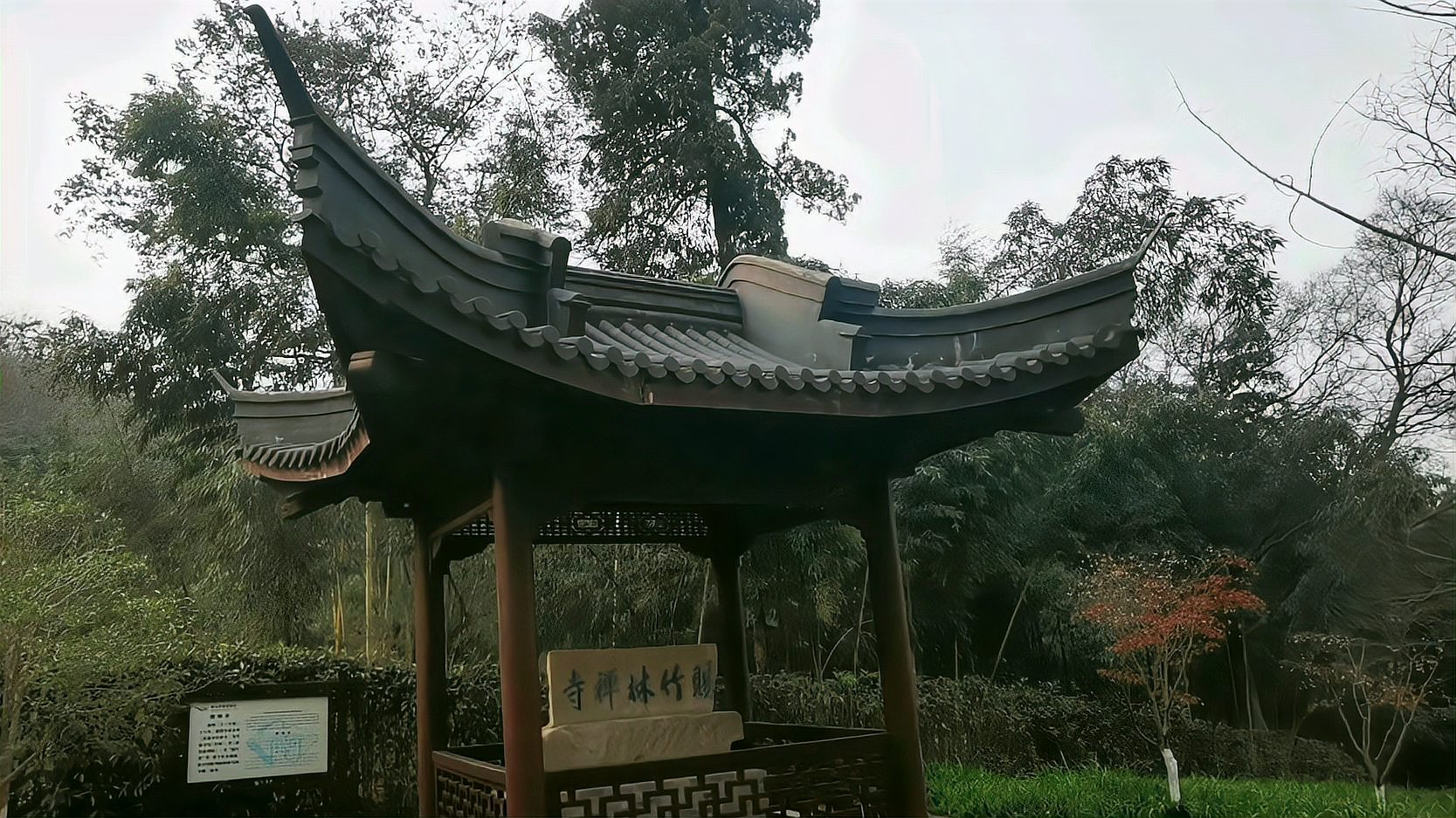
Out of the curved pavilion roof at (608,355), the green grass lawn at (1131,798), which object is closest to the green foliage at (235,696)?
the curved pavilion roof at (608,355)

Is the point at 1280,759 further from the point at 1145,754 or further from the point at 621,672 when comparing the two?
the point at 621,672

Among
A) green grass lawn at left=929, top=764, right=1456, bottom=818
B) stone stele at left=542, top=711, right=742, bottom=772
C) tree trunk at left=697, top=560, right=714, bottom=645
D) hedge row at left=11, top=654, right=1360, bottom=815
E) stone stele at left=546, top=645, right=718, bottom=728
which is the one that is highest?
tree trunk at left=697, top=560, right=714, bottom=645

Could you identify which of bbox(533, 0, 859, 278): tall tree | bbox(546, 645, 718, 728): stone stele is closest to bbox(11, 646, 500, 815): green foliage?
bbox(546, 645, 718, 728): stone stele

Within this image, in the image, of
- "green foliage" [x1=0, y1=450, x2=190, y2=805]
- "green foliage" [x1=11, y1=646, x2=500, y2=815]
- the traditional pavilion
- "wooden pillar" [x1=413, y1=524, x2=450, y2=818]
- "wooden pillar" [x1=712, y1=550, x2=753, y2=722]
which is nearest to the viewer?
the traditional pavilion

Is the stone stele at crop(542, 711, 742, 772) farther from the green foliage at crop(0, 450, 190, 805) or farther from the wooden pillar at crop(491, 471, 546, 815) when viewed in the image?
the green foliage at crop(0, 450, 190, 805)

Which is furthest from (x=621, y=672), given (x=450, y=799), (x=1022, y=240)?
(x=1022, y=240)

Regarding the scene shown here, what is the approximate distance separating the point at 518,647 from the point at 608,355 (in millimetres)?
1069

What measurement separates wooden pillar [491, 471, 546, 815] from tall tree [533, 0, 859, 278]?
285 inches

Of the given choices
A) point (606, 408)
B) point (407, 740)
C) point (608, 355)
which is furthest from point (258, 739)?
point (608, 355)

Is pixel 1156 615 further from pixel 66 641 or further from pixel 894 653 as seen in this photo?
pixel 66 641

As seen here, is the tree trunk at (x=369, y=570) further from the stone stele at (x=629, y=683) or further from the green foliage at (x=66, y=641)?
the stone stele at (x=629, y=683)

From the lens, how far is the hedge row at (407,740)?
702 centimetres

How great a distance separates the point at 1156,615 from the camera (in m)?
8.91

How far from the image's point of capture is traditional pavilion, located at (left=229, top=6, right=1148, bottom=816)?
2781 mm
